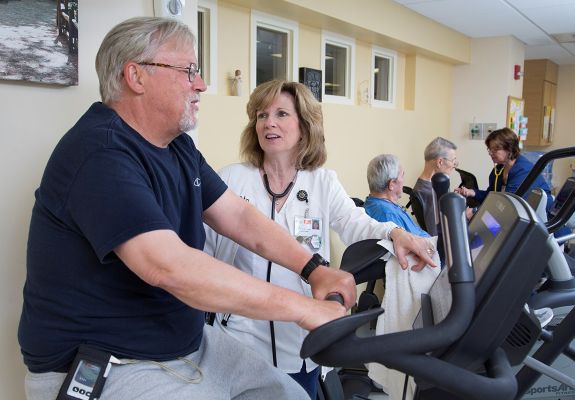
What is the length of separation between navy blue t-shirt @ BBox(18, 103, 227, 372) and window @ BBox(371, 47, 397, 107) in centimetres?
445

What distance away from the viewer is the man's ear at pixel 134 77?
50.1 inches

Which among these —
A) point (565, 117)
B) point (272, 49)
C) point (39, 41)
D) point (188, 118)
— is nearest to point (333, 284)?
point (188, 118)

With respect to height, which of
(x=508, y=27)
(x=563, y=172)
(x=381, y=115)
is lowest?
(x=563, y=172)

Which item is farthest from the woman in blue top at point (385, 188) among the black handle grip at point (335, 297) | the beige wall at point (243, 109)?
the black handle grip at point (335, 297)

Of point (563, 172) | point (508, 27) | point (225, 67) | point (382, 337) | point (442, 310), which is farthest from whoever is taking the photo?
point (563, 172)

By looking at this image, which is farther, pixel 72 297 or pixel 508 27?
pixel 508 27

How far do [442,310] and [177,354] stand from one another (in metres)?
0.63

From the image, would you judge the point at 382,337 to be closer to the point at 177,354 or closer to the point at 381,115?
the point at 177,354

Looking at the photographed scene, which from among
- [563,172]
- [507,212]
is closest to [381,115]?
[507,212]

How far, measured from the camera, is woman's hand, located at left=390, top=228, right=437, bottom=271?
54.2 inches

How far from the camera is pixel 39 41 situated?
1582mm

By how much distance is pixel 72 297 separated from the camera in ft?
3.82

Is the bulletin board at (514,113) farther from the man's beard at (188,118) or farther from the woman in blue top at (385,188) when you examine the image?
the man's beard at (188,118)

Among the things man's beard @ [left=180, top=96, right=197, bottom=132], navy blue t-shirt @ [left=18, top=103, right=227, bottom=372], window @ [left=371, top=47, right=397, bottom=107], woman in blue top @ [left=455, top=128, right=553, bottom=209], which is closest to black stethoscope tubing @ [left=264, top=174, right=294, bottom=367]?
navy blue t-shirt @ [left=18, top=103, right=227, bottom=372]
